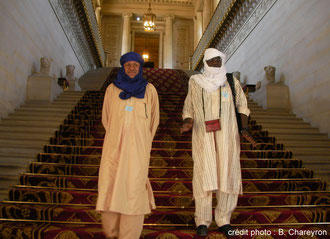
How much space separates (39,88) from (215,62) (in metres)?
5.20

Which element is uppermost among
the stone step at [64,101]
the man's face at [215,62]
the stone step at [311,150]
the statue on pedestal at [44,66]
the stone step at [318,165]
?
the statue on pedestal at [44,66]

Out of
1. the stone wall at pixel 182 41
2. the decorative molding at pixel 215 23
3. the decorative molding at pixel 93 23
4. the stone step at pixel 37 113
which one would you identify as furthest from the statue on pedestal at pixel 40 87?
the stone wall at pixel 182 41

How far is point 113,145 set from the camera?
86.9 inches

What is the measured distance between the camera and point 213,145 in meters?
2.47

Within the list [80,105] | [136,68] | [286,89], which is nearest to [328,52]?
[286,89]

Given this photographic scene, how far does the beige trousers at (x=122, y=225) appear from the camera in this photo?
6.81 feet

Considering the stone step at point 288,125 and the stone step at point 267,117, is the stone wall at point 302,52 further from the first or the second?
the stone step at point 267,117

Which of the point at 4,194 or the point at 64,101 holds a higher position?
the point at 64,101

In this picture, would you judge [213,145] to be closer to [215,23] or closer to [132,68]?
[132,68]

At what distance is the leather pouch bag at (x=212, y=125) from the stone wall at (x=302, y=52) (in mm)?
3520

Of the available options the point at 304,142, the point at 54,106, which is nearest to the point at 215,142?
the point at 304,142

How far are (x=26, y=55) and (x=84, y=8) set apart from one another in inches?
196

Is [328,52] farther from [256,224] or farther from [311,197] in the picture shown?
[256,224]

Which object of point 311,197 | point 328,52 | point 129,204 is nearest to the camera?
point 129,204
